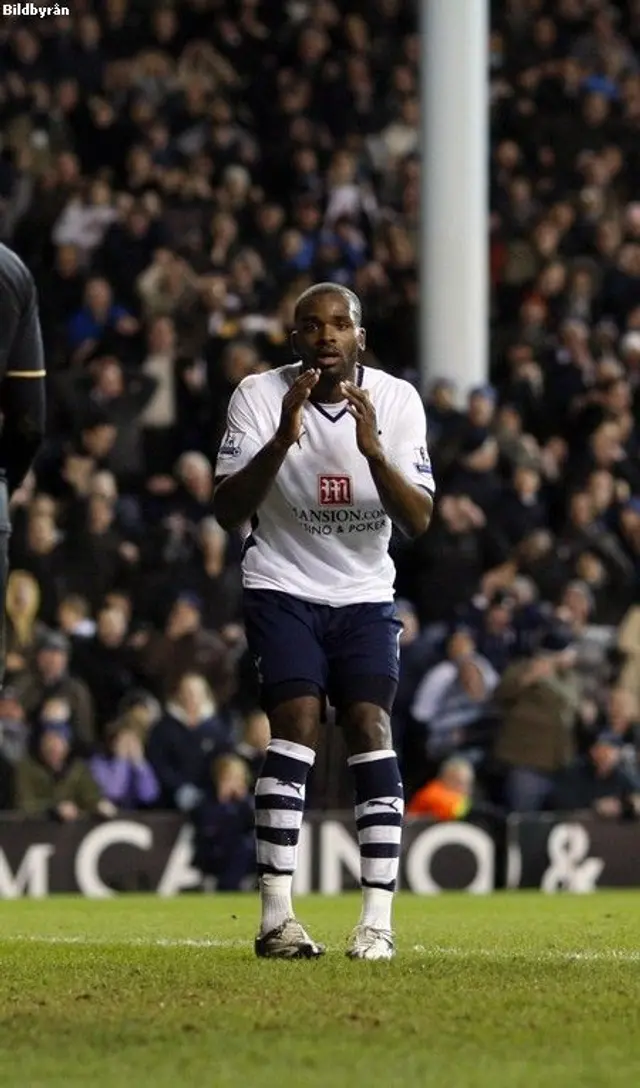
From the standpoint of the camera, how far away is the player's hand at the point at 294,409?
7555 mm

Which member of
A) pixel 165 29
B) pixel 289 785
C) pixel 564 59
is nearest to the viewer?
pixel 289 785

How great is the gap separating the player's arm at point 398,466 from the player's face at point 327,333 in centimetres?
11

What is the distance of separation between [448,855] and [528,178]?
32.2 ft

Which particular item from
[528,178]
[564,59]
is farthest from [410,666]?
[564,59]

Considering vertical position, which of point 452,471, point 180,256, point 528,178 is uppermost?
point 528,178

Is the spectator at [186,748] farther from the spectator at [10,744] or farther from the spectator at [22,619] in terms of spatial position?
the spectator at [22,619]

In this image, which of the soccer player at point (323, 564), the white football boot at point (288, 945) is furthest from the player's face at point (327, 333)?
the white football boot at point (288, 945)

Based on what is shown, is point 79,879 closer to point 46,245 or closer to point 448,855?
point 448,855

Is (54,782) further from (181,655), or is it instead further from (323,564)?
(323,564)

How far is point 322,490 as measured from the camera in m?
7.93

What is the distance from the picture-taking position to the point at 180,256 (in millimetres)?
20266

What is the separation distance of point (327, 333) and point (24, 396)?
1.08 m

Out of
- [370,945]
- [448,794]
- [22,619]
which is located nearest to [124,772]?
[22,619]

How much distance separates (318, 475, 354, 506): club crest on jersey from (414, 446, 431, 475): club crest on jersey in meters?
0.22
